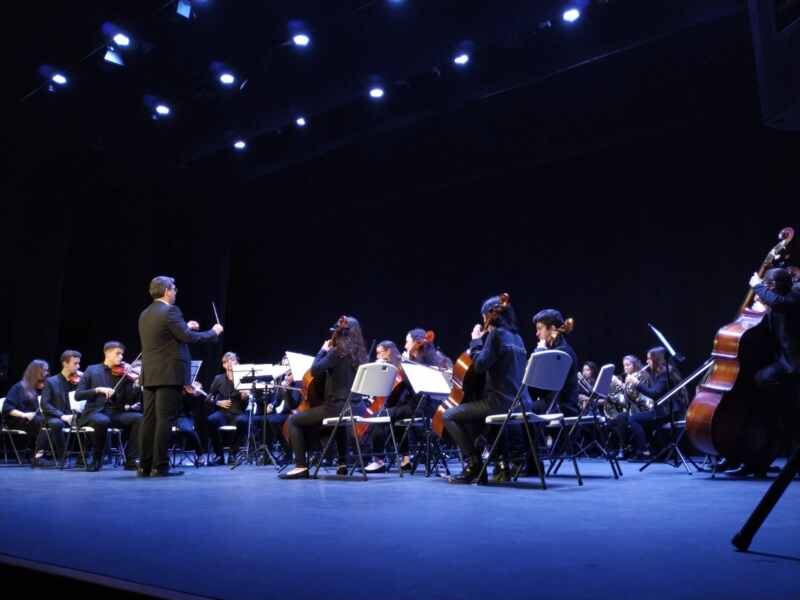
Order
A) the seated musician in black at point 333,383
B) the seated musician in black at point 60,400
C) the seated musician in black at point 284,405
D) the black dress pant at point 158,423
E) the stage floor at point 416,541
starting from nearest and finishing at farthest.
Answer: the stage floor at point 416,541 < the black dress pant at point 158,423 < the seated musician in black at point 333,383 < the seated musician in black at point 60,400 < the seated musician in black at point 284,405

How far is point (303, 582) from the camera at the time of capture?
2234mm

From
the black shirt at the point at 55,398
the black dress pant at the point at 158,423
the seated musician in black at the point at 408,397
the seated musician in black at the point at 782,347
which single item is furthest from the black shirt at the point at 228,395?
the seated musician in black at the point at 782,347

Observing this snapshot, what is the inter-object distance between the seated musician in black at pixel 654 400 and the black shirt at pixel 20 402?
7.37 metres

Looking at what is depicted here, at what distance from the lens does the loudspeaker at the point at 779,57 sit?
17.3 feet

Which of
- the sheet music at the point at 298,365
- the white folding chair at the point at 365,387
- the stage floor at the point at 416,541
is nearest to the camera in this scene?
the stage floor at the point at 416,541

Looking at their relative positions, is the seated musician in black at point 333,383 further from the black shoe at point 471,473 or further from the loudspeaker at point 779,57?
the loudspeaker at point 779,57

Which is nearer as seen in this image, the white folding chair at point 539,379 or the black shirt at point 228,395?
the white folding chair at point 539,379

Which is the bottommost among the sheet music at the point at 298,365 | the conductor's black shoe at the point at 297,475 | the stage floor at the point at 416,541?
the conductor's black shoe at the point at 297,475

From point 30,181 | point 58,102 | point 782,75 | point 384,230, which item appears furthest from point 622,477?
point 30,181

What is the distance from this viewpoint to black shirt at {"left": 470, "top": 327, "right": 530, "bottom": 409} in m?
→ 5.65

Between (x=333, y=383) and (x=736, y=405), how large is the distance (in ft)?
10.5

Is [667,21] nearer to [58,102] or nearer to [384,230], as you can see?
[384,230]

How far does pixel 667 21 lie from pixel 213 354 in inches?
370

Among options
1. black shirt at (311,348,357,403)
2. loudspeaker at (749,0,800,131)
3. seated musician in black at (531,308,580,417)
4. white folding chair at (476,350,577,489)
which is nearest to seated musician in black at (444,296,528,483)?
white folding chair at (476,350,577,489)
